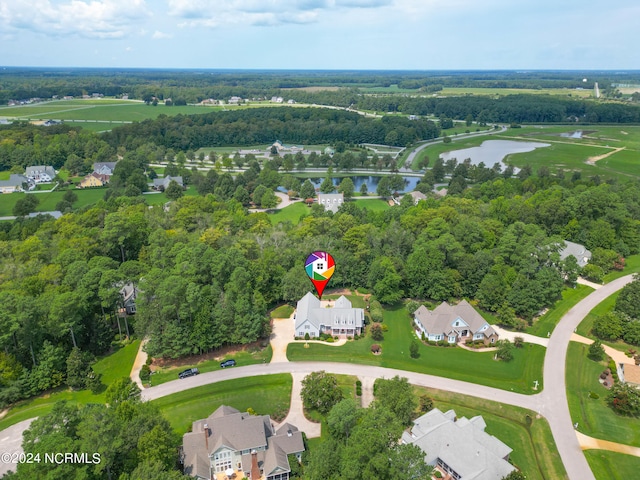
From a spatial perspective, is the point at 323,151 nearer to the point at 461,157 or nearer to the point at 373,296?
the point at 461,157

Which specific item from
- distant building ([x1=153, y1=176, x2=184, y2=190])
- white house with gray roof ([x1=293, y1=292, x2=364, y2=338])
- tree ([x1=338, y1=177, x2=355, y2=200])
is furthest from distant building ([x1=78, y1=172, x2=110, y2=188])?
white house with gray roof ([x1=293, y1=292, x2=364, y2=338])

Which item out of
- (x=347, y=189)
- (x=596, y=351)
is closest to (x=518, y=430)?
(x=596, y=351)

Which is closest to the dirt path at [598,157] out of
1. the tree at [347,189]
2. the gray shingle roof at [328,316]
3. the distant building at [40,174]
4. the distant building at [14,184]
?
the tree at [347,189]

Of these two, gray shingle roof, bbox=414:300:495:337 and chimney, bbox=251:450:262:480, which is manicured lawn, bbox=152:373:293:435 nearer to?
chimney, bbox=251:450:262:480

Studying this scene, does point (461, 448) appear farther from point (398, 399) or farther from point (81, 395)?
point (81, 395)

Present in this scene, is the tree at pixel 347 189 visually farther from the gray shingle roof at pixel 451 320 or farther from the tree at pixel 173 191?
the gray shingle roof at pixel 451 320

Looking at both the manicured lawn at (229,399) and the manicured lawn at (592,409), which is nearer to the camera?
the manicured lawn at (592,409)
